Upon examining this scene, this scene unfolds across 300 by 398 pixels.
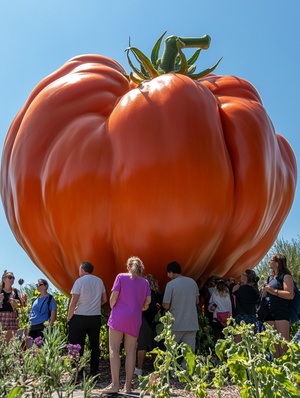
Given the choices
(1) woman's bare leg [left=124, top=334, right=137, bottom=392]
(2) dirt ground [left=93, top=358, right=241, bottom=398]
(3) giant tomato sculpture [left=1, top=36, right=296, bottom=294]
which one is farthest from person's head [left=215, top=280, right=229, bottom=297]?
(1) woman's bare leg [left=124, top=334, right=137, bottom=392]

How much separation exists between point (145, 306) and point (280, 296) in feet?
5.00

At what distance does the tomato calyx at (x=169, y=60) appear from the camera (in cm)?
548

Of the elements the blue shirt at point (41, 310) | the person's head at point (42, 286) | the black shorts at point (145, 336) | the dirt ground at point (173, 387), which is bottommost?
the dirt ground at point (173, 387)

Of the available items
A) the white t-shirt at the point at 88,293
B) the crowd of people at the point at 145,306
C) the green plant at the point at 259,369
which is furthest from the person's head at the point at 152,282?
the green plant at the point at 259,369

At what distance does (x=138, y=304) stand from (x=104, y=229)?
2.89 ft

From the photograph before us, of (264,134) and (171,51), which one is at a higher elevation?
(171,51)

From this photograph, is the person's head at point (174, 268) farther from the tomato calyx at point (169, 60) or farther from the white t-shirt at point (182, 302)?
the tomato calyx at point (169, 60)

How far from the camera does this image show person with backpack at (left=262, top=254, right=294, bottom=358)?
5.28 m

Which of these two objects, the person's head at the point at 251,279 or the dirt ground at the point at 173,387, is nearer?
the dirt ground at the point at 173,387

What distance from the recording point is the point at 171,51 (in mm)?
6062

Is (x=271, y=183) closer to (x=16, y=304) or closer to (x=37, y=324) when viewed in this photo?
(x=37, y=324)

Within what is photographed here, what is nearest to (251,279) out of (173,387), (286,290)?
(286,290)

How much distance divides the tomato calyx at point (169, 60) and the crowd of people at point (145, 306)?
2.02 meters

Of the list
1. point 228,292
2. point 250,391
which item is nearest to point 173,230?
point 228,292
